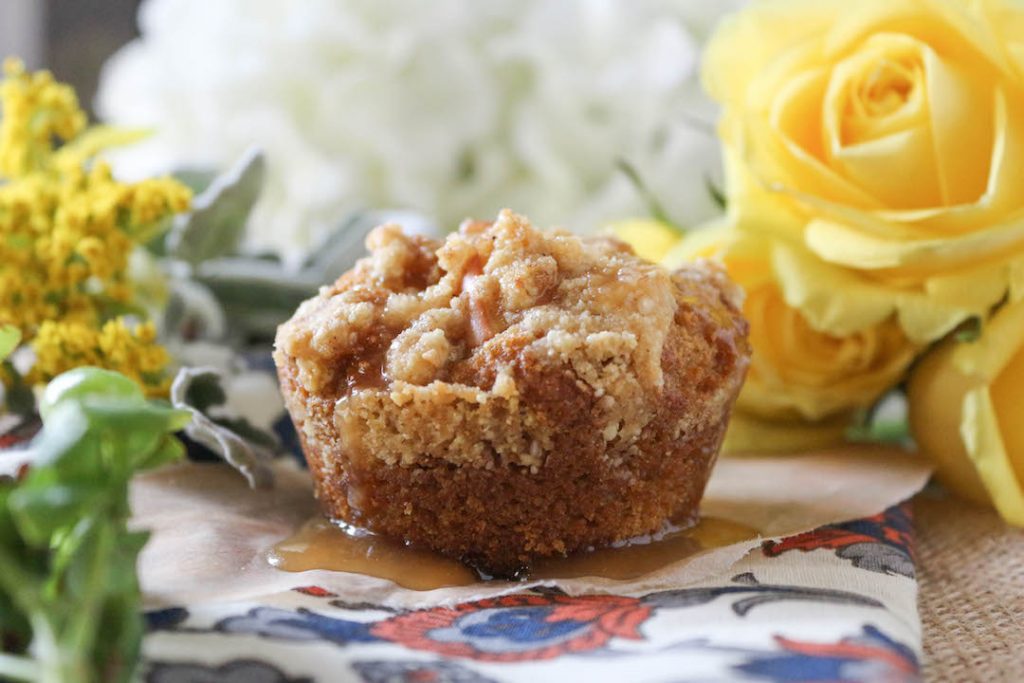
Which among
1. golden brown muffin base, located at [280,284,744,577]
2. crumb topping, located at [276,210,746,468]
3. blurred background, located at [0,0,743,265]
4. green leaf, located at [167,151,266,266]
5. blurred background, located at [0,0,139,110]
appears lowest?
golden brown muffin base, located at [280,284,744,577]

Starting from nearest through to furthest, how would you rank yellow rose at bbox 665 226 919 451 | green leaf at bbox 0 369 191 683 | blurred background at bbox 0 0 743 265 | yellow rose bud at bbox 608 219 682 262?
green leaf at bbox 0 369 191 683 → yellow rose at bbox 665 226 919 451 → yellow rose bud at bbox 608 219 682 262 → blurred background at bbox 0 0 743 265

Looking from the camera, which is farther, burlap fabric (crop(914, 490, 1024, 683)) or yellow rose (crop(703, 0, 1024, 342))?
yellow rose (crop(703, 0, 1024, 342))

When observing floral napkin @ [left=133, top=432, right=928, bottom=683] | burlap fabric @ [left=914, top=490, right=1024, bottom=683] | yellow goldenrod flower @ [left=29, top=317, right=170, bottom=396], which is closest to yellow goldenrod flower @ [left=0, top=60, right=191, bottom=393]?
yellow goldenrod flower @ [left=29, top=317, right=170, bottom=396]

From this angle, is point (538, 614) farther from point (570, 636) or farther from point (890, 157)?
point (890, 157)

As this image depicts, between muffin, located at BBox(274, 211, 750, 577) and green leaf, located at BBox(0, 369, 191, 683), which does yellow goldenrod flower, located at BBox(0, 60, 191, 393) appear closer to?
muffin, located at BBox(274, 211, 750, 577)

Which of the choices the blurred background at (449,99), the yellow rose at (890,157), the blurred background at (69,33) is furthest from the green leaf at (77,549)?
the blurred background at (69,33)

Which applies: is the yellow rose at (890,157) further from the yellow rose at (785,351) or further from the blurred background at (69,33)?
the blurred background at (69,33)
